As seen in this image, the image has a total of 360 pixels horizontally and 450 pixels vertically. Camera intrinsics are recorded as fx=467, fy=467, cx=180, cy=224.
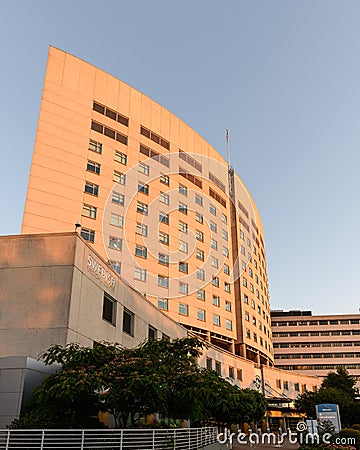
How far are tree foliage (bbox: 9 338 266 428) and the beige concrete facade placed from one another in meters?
95.0

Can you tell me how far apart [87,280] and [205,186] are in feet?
157

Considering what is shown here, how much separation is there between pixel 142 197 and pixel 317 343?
235ft

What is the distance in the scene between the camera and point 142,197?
5731cm

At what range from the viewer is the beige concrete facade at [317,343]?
107 m

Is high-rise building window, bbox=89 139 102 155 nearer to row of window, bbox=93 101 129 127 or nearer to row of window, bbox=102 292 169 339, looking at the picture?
row of window, bbox=93 101 129 127

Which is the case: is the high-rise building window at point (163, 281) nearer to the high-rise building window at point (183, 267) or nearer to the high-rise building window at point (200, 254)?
the high-rise building window at point (183, 267)

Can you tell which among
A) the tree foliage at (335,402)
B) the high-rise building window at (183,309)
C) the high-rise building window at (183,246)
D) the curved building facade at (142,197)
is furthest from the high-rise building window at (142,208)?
the tree foliage at (335,402)

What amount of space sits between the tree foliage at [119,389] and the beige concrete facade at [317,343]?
95019 millimetres

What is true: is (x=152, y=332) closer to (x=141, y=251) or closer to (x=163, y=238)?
(x=141, y=251)

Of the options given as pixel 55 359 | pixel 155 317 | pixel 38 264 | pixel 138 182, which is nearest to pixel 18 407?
pixel 55 359

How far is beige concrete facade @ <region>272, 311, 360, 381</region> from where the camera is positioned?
10738cm

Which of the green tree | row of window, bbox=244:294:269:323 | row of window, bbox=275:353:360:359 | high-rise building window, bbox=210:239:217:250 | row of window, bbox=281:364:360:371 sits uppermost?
high-rise building window, bbox=210:239:217:250

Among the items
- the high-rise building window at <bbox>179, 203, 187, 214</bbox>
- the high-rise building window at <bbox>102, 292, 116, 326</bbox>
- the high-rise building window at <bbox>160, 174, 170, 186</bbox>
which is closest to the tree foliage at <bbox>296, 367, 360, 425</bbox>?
the high-rise building window at <bbox>179, 203, 187, 214</bbox>

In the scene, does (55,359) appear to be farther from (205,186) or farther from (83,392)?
(205,186)
